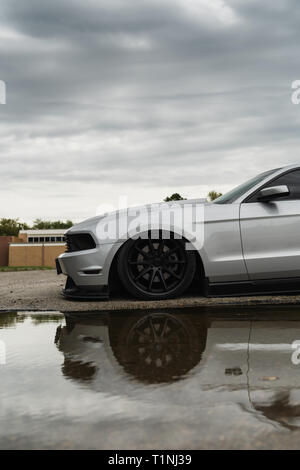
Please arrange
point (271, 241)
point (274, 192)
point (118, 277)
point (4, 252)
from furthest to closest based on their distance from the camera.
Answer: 1. point (4, 252)
2. point (118, 277)
3. point (271, 241)
4. point (274, 192)

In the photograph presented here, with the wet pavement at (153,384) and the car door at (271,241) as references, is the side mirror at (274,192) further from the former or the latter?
the wet pavement at (153,384)

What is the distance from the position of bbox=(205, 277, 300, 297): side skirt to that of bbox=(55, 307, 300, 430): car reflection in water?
0.72m

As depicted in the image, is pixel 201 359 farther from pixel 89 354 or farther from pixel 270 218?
pixel 270 218

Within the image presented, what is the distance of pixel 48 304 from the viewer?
18.9 ft

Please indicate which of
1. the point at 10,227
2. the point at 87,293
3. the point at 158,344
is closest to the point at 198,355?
the point at 158,344

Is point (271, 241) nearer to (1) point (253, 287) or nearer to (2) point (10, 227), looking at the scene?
(1) point (253, 287)

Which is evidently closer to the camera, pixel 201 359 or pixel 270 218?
pixel 201 359

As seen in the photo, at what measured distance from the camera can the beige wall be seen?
41.2 meters

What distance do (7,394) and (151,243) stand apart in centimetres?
328

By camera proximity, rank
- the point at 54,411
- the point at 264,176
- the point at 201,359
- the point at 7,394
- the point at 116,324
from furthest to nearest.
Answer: the point at 264,176
the point at 116,324
the point at 201,359
the point at 7,394
the point at 54,411

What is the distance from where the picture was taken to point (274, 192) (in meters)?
5.39

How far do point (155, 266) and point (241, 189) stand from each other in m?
1.37

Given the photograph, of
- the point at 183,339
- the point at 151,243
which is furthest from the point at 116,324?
the point at 151,243
